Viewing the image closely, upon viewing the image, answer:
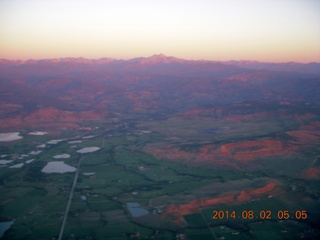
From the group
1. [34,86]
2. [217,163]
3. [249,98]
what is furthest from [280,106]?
[34,86]

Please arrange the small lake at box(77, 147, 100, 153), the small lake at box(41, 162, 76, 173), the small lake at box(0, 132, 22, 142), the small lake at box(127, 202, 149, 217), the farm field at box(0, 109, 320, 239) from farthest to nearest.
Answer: the small lake at box(0, 132, 22, 142) < the small lake at box(77, 147, 100, 153) < the small lake at box(41, 162, 76, 173) < the small lake at box(127, 202, 149, 217) < the farm field at box(0, 109, 320, 239)

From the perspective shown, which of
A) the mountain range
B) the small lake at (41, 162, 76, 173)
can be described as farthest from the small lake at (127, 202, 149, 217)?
the mountain range

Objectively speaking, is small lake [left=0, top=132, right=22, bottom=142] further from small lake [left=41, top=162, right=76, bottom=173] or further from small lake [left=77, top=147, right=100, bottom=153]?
small lake [left=41, top=162, right=76, bottom=173]

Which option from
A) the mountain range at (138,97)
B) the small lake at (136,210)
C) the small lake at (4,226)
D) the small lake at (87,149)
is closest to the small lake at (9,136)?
the mountain range at (138,97)

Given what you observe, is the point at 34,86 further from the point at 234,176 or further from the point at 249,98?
the point at 234,176

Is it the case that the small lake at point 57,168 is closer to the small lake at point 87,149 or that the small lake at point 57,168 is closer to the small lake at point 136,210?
the small lake at point 87,149

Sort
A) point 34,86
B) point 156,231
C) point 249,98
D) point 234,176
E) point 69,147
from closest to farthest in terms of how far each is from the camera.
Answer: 1. point 156,231
2. point 234,176
3. point 69,147
4. point 249,98
5. point 34,86

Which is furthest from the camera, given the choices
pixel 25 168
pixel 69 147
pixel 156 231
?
pixel 69 147

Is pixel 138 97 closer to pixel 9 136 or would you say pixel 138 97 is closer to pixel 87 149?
pixel 9 136

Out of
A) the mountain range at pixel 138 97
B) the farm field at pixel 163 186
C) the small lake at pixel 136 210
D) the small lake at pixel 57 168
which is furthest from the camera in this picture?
the mountain range at pixel 138 97
